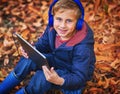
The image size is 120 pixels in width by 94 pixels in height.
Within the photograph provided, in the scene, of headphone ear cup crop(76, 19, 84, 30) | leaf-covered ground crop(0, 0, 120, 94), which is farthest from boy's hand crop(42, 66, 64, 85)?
leaf-covered ground crop(0, 0, 120, 94)

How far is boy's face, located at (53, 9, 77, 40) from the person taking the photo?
1882 mm

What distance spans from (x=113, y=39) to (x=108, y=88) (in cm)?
58

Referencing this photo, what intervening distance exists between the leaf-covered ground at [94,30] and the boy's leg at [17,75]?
4.7 inches

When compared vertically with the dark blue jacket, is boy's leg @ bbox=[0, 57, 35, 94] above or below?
below

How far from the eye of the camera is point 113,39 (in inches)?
112

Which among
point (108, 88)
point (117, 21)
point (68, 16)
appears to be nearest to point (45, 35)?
point (68, 16)

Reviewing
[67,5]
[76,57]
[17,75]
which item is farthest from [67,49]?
[17,75]

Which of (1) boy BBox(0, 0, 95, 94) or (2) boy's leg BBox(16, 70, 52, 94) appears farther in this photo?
(2) boy's leg BBox(16, 70, 52, 94)

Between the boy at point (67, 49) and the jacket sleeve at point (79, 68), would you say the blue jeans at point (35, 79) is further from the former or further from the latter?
the jacket sleeve at point (79, 68)

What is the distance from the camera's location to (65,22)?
1913mm

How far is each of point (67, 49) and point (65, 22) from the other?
19cm

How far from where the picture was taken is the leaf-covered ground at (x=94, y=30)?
2.50 metres

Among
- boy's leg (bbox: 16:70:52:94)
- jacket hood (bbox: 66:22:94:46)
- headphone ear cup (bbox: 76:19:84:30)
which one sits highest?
headphone ear cup (bbox: 76:19:84:30)

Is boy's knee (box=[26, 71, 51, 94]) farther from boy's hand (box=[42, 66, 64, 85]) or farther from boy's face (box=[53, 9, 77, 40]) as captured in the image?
boy's face (box=[53, 9, 77, 40])
